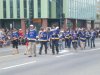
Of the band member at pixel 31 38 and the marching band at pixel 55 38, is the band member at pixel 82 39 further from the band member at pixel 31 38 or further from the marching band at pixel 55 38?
the band member at pixel 31 38

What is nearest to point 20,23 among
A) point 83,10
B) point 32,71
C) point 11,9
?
point 11,9

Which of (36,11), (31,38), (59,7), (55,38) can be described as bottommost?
(55,38)

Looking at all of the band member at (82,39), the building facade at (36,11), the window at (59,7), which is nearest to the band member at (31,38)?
the band member at (82,39)

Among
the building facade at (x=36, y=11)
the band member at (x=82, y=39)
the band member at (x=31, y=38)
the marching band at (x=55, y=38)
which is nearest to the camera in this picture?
the band member at (x=31, y=38)

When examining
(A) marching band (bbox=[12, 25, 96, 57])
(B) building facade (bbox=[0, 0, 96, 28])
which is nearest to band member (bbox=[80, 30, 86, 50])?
(A) marching band (bbox=[12, 25, 96, 57])

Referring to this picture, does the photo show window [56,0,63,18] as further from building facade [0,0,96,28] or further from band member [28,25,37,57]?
band member [28,25,37,57]

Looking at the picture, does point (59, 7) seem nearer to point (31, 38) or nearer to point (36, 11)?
point (36, 11)

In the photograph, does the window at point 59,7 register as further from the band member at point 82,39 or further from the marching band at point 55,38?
the band member at point 82,39

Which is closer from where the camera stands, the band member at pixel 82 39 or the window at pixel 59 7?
the band member at pixel 82 39

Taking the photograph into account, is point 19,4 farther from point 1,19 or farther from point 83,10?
point 83,10

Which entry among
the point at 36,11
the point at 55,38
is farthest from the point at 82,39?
the point at 36,11

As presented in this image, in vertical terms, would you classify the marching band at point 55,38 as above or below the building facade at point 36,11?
below

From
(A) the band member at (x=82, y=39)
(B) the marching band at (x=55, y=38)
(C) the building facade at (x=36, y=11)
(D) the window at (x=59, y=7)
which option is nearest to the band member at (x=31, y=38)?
(B) the marching band at (x=55, y=38)

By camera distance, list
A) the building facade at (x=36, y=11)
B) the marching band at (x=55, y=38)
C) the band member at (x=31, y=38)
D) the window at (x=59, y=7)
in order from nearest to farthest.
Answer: the band member at (x=31, y=38) → the marching band at (x=55, y=38) → the building facade at (x=36, y=11) → the window at (x=59, y=7)
